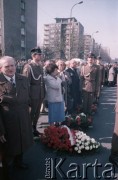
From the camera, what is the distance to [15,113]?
160 inches

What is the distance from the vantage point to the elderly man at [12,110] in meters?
3.99

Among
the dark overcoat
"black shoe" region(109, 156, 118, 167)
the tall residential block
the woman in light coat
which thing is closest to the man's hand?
the dark overcoat

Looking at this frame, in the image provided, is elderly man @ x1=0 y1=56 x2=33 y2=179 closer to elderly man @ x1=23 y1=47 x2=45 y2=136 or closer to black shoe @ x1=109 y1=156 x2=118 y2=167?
black shoe @ x1=109 y1=156 x2=118 y2=167

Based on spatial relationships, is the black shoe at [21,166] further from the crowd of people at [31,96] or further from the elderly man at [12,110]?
the elderly man at [12,110]

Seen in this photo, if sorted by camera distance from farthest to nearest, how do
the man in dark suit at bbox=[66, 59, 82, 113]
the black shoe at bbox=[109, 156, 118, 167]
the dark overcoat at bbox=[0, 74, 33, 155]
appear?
1. the man in dark suit at bbox=[66, 59, 82, 113]
2. the black shoe at bbox=[109, 156, 118, 167]
3. the dark overcoat at bbox=[0, 74, 33, 155]

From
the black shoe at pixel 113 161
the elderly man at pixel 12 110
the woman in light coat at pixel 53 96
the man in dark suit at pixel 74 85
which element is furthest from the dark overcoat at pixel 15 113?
the man in dark suit at pixel 74 85

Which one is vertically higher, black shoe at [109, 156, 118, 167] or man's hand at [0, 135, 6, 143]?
man's hand at [0, 135, 6, 143]

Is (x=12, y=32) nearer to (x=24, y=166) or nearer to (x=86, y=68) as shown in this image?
(x=86, y=68)

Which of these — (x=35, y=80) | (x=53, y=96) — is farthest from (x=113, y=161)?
(x=35, y=80)

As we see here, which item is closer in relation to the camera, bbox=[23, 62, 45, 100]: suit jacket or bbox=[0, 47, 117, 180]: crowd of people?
bbox=[0, 47, 117, 180]: crowd of people

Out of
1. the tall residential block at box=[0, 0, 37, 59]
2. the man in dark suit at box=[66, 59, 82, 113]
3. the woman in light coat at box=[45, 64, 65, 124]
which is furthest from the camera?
the tall residential block at box=[0, 0, 37, 59]

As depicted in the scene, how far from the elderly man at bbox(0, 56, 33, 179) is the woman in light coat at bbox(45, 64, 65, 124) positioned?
2.55 m

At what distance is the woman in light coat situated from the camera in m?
6.79

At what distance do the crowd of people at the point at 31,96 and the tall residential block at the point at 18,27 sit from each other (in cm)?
3935
